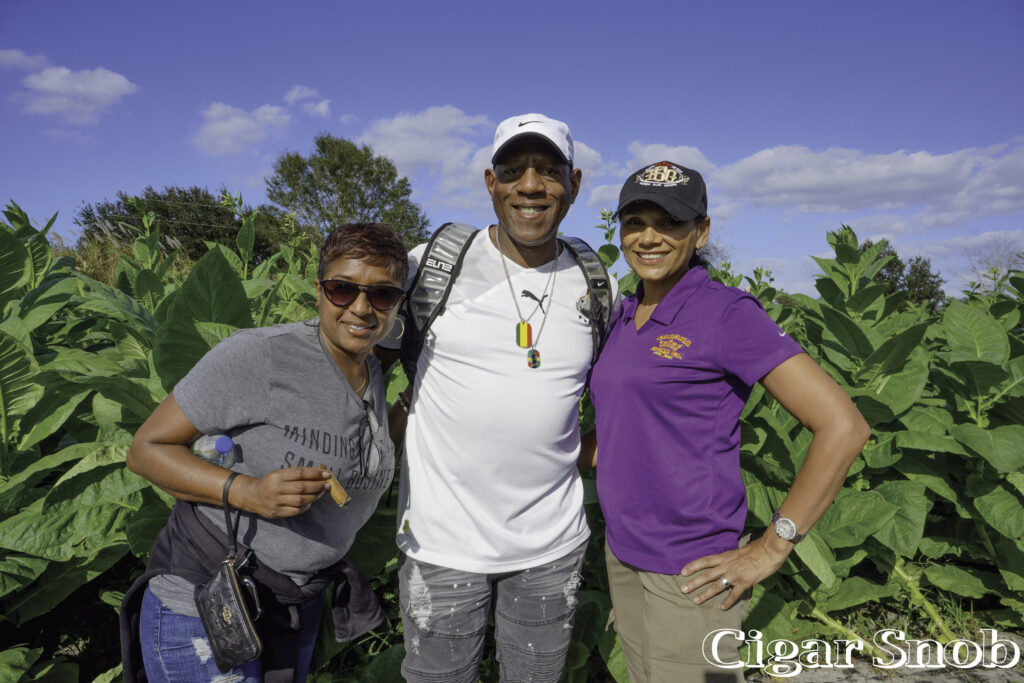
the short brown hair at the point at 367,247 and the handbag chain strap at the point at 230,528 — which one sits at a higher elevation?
the short brown hair at the point at 367,247

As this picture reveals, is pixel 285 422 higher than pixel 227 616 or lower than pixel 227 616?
higher

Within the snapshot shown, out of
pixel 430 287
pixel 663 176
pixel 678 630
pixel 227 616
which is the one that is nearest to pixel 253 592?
pixel 227 616

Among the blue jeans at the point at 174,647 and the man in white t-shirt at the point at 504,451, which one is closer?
the blue jeans at the point at 174,647

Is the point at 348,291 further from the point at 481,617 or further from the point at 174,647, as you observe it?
the point at 481,617

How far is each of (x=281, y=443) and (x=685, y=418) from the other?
4.09 feet

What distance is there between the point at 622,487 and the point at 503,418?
487 mm

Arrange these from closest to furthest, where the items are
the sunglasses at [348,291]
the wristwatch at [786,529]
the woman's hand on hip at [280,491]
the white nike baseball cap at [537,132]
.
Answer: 1. the woman's hand on hip at [280,491]
2. the sunglasses at [348,291]
3. the wristwatch at [786,529]
4. the white nike baseball cap at [537,132]

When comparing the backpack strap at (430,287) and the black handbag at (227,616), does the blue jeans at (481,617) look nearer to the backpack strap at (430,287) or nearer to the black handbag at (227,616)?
the black handbag at (227,616)

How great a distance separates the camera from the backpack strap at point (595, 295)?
2.38 meters

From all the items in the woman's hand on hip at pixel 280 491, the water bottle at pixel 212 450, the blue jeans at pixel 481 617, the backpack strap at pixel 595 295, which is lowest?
the blue jeans at pixel 481 617

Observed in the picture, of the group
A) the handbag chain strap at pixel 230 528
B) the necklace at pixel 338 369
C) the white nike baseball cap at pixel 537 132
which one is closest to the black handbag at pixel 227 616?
the handbag chain strap at pixel 230 528

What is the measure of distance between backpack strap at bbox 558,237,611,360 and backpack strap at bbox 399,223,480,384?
1.58ft

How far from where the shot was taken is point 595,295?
7.98 feet

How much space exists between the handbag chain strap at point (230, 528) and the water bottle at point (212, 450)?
7 centimetres
